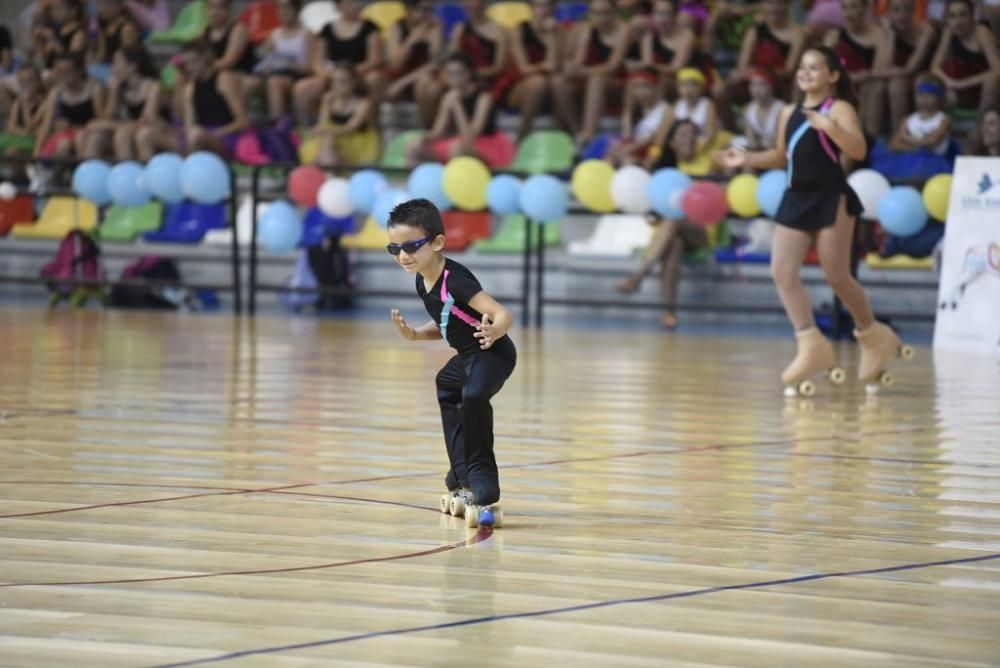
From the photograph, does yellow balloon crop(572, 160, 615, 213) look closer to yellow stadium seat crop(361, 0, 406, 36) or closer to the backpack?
the backpack

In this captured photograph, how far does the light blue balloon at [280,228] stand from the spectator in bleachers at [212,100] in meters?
1.75

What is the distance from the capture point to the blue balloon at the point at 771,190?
998 cm

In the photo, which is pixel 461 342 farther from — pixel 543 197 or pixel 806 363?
pixel 543 197

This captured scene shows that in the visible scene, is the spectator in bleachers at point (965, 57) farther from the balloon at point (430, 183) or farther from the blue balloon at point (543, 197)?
the balloon at point (430, 183)

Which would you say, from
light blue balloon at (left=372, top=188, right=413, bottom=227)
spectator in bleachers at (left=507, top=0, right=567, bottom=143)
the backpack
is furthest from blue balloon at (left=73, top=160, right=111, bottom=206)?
spectator in bleachers at (left=507, top=0, right=567, bottom=143)

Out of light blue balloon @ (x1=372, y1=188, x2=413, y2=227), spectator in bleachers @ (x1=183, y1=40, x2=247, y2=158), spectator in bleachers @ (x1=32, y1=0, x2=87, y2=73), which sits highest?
spectator in bleachers @ (x1=32, y1=0, x2=87, y2=73)

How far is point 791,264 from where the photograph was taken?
23.4 feet

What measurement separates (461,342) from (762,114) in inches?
305

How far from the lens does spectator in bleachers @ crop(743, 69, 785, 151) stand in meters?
11.3

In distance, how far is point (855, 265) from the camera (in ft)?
33.7

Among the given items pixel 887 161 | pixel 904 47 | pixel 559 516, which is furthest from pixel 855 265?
pixel 559 516

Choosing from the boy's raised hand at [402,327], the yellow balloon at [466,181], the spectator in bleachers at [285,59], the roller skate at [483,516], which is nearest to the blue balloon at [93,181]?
the spectator in bleachers at [285,59]

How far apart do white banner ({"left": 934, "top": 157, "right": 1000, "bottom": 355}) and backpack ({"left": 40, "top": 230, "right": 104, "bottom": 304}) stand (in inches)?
246

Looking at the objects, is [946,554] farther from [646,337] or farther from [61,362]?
[646,337]
